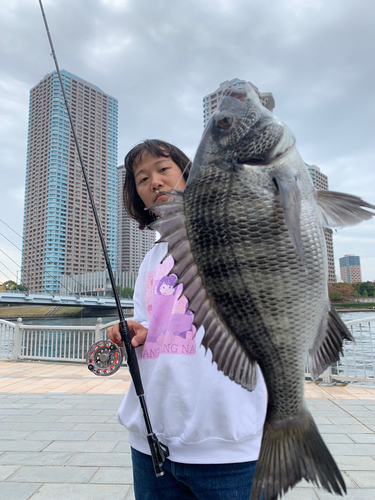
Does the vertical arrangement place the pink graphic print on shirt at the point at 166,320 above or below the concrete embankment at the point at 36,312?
above

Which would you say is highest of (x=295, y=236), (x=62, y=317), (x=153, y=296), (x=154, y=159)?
(x=154, y=159)

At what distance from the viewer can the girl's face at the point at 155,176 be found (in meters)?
1.52

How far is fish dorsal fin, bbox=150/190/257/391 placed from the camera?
0.90m

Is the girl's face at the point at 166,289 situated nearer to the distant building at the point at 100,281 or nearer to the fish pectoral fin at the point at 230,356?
the fish pectoral fin at the point at 230,356

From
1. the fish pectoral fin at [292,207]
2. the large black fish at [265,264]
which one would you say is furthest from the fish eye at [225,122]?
the fish pectoral fin at [292,207]

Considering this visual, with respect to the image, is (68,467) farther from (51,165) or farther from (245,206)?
(51,165)

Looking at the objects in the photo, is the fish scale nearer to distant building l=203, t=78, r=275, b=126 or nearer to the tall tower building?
distant building l=203, t=78, r=275, b=126

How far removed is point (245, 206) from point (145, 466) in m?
1.21

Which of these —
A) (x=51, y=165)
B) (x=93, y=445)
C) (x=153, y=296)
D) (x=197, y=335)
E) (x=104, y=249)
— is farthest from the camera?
(x=51, y=165)

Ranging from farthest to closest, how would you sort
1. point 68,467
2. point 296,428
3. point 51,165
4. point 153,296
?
point 51,165
point 68,467
point 153,296
point 296,428

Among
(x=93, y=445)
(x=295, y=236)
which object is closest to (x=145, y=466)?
(x=295, y=236)

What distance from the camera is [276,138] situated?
33.9 inches

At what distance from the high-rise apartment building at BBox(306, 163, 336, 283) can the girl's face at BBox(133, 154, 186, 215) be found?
63 cm

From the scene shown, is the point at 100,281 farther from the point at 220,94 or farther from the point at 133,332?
the point at 220,94
